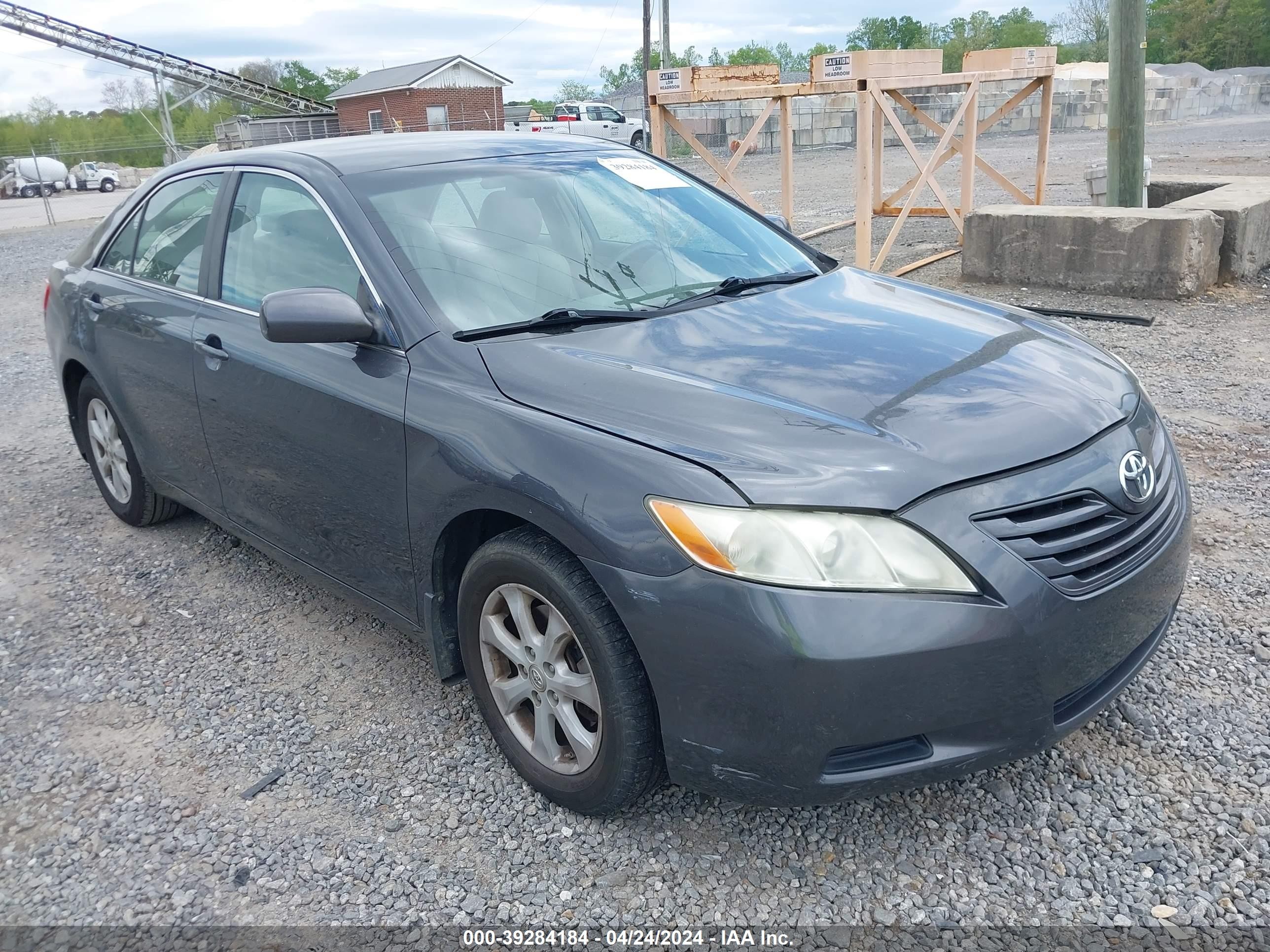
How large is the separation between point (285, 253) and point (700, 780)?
7.23ft

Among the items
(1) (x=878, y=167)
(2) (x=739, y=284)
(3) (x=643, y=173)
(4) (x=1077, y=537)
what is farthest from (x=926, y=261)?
(4) (x=1077, y=537)

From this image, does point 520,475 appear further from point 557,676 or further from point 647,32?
point 647,32

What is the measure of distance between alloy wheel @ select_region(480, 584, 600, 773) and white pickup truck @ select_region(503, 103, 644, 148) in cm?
3045

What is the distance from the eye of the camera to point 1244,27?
62.1 meters

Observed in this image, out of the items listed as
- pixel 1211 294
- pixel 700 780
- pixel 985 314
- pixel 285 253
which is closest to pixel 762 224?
pixel 985 314

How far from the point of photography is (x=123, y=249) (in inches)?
174

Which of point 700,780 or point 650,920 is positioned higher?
point 700,780

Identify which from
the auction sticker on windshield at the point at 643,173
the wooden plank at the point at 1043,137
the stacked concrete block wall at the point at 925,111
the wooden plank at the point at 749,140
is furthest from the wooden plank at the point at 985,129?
the stacked concrete block wall at the point at 925,111

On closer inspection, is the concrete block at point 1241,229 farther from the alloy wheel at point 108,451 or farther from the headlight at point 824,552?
the alloy wheel at point 108,451

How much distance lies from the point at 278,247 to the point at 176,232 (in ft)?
2.87

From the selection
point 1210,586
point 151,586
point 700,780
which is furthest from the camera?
point 151,586

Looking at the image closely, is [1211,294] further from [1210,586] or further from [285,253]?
[285,253]

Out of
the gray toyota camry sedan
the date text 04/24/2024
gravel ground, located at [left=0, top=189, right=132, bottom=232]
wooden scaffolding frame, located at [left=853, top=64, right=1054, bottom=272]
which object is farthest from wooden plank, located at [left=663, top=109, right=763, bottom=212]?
gravel ground, located at [left=0, top=189, right=132, bottom=232]

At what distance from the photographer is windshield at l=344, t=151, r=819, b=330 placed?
299 cm
